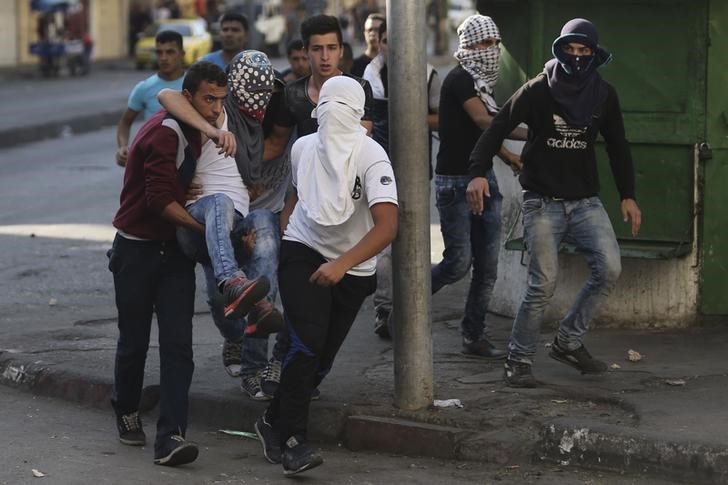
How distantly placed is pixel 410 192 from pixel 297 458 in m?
1.37

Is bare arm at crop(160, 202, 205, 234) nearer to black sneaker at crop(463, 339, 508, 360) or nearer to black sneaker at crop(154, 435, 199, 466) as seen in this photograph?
black sneaker at crop(154, 435, 199, 466)

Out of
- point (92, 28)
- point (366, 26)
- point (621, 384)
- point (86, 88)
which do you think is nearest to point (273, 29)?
point (92, 28)

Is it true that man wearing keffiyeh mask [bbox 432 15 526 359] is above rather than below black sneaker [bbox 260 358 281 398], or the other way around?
above

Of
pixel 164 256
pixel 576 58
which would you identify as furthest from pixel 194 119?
pixel 576 58

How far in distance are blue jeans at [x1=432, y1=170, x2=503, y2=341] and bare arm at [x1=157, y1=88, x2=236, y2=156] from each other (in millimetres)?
1762

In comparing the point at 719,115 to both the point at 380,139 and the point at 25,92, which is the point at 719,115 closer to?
the point at 380,139

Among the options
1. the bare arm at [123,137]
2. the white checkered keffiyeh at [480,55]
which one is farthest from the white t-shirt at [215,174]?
the bare arm at [123,137]

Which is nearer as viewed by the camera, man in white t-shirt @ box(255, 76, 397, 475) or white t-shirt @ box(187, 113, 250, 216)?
man in white t-shirt @ box(255, 76, 397, 475)

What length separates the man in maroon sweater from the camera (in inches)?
241

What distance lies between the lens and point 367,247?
5824mm

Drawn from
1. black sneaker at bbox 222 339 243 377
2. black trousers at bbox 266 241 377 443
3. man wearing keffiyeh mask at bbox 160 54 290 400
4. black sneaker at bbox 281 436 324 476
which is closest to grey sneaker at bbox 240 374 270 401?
man wearing keffiyeh mask at bbox 160 54 290 400

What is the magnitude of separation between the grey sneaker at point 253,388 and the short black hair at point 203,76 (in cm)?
152

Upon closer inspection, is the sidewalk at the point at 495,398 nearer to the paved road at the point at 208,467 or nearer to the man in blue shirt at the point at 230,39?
the paved road at the point at 208,467

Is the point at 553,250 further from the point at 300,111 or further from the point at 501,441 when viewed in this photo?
the point at 300,111
